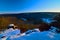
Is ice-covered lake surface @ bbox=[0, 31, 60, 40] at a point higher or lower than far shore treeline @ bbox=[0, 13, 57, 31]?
lower

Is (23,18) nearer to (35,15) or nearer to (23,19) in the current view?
(23,19)

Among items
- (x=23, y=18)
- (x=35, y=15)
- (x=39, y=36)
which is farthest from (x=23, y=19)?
(x=39, y=36)

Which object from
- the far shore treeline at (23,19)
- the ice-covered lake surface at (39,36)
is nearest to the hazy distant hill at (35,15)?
the far shore treeline at (23,19)

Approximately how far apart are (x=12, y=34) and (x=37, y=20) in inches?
11.6

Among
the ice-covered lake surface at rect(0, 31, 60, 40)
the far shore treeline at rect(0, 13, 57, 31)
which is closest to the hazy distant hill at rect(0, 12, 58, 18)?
the far shore treeline at rect(0, 13, 57, 31)

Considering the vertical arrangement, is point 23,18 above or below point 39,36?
above

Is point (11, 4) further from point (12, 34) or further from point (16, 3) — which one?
point (12, 34)

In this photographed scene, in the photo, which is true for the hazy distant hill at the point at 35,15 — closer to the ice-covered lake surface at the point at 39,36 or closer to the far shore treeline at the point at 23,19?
the far shore treeline at the point at 23,19

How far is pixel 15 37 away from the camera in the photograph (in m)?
1.23

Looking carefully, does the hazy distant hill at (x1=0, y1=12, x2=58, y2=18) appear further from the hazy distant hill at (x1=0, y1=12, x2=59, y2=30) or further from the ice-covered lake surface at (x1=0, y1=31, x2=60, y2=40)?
the ice-covered lake surface at (x1=0, y1=31, x2=60, y2=40)

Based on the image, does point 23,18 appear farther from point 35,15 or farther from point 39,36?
point 39,36

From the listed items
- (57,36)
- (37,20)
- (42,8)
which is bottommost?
(57,36)

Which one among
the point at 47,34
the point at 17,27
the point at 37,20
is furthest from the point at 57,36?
the point at 17,27

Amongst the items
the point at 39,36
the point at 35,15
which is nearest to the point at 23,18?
the point at 35,15
